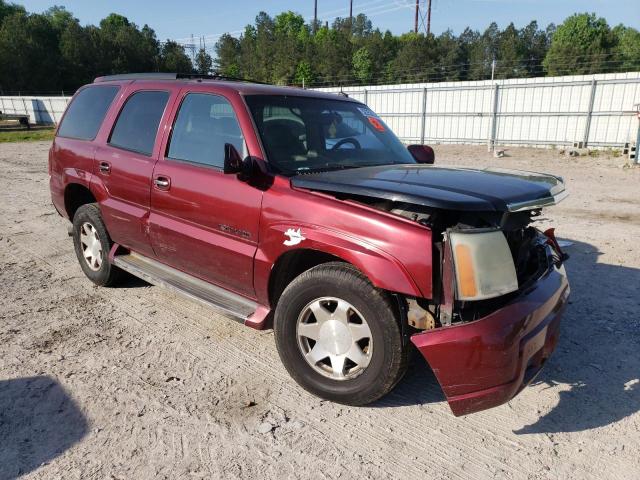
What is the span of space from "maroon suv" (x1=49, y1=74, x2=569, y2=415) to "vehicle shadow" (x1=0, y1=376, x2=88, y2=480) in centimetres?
107

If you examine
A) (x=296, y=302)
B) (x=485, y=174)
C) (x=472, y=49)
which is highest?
(x=472, y=49)

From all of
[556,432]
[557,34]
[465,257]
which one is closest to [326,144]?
[465,257]

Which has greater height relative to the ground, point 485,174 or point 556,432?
point 485,174

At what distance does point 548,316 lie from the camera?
8.64 feet

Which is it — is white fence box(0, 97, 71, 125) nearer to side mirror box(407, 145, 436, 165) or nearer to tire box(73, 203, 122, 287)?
tire box(73, 203, 122, 287)

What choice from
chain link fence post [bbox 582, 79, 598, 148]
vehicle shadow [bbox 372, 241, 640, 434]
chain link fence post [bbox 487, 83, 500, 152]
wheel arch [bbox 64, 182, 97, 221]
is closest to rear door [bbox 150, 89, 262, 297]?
vehicle shadow [bbox 372, 241, 640, 434]

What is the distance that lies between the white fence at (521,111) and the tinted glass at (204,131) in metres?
16.2

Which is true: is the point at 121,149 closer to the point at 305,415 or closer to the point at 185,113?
the point at 185,113

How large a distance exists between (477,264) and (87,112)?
4.22 meters

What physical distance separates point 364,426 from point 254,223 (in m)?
1.42

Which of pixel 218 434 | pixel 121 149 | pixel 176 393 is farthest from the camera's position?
pixel 121 149

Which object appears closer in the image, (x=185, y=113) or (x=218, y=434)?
(x=218, y=434)

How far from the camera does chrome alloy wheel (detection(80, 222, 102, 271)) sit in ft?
15.1

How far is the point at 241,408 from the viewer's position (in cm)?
285
